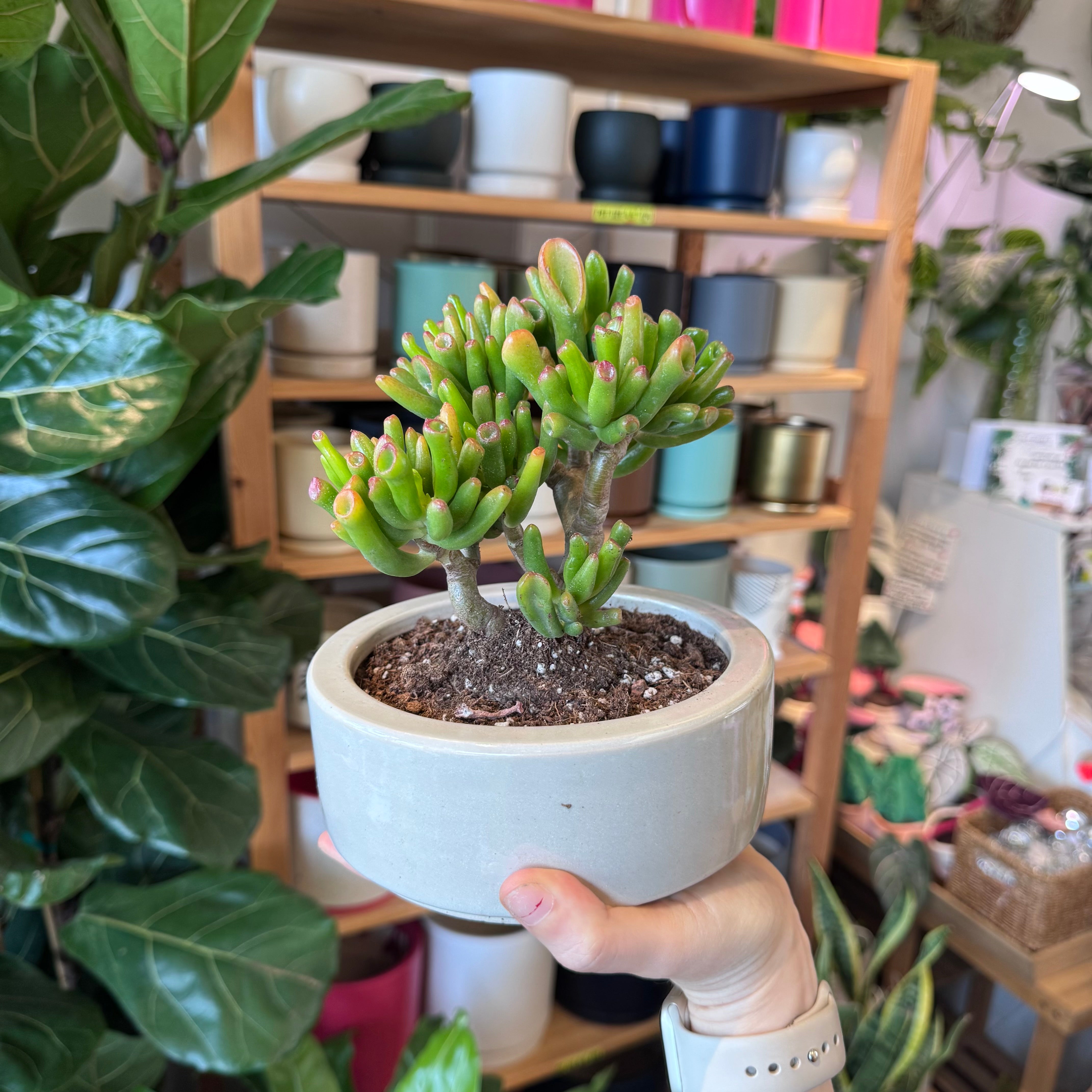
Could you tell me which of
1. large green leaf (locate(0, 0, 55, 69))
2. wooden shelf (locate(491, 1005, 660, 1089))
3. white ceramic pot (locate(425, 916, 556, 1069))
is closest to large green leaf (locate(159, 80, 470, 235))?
large green leaf (locate(0, 0, 55, 69))

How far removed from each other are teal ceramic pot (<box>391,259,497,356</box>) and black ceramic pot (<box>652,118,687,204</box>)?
34 centimetres

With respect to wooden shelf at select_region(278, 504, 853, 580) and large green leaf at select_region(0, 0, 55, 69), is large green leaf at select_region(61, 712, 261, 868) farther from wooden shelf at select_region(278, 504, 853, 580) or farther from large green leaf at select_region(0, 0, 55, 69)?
large green leaf at select_region(0, 0, 55, 69)

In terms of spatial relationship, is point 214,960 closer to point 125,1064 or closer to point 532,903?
point 125,1064

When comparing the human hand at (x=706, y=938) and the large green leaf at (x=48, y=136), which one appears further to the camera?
the large green leaf at (x=48, y=136)

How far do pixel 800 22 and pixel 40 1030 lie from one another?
144cm

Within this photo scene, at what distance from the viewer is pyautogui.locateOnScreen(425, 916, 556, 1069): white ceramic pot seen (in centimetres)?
131

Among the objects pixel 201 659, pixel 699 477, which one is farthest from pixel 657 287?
pixel 201 659

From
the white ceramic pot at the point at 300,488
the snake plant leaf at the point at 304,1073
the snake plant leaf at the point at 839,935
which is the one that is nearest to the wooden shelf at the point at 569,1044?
the snake plant leaf at the point at 839,935

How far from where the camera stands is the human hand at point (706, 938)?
0.37 metres

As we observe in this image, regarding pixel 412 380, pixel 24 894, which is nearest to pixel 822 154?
pixel 412 380

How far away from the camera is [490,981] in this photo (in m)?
1.32

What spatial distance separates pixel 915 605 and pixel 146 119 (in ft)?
5.41

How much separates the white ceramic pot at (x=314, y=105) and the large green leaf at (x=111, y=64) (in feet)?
0.77

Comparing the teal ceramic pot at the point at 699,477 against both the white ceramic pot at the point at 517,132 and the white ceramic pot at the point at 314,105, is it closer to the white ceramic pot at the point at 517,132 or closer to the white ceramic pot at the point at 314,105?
the white ceramic pot at the point at 517,132
